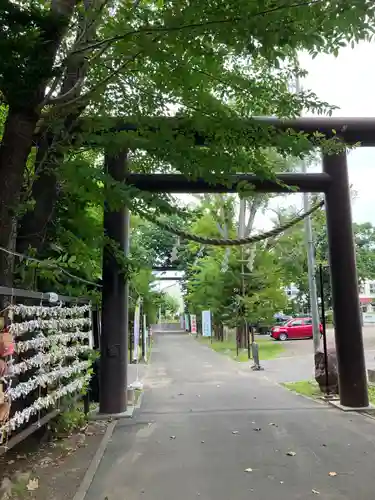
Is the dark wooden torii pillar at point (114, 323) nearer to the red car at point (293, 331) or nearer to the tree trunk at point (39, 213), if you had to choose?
the tree trunk at point (39, 213)

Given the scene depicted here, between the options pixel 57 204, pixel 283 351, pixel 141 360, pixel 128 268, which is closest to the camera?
pixel 57 204

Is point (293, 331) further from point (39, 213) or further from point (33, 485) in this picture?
point (33, 485)

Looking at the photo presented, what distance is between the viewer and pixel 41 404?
536cm

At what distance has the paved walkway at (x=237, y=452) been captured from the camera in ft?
15.3

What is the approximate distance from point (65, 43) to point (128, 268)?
3.96m

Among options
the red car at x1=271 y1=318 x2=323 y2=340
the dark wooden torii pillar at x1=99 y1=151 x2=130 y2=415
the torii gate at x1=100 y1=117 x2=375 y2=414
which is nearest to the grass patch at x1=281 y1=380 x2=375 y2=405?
the torii gate at x1=100 y1=117 x2=375 y2=414

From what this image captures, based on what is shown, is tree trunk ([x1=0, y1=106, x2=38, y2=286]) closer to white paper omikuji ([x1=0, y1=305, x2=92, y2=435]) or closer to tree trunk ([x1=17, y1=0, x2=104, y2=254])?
tree trunk ([x1=17, y1=0, x2=104, y2=254])

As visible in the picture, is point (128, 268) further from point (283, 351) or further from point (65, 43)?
point (283, 351)

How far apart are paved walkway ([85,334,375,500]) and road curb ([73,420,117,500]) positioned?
7 cm

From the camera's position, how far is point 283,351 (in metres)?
23.0

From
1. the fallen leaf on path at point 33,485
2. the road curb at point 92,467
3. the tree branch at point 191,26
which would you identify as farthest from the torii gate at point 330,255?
the tree branch at point 191,26

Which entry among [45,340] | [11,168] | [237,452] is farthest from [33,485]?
[11,168]

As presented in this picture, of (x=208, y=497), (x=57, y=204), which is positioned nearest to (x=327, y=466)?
(x=208, y=497)

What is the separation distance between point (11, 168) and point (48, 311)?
1.81 meters
